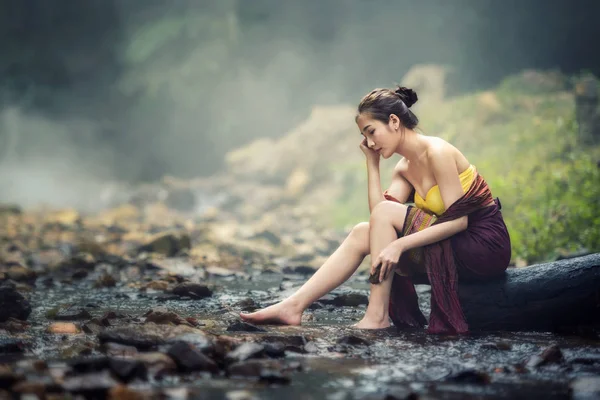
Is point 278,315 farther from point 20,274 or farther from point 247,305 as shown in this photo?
point 20,274

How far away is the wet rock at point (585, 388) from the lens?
1.74 metres

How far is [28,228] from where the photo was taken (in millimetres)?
10375

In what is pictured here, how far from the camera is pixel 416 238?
2854 millimetres

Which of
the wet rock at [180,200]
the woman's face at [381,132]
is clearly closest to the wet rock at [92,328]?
the woman's face at [381,132]

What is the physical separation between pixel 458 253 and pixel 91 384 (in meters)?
2.01

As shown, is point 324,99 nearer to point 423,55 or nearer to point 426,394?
point 423,55

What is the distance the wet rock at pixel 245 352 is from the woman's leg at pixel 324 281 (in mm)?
831

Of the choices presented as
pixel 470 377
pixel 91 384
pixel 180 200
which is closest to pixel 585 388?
pixel 470 377

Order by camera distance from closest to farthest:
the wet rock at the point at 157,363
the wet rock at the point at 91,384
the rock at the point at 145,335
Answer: the wet rock at the point at 91,384 < the wet rock at the point at 157,363 < the rock at the point at 145,335

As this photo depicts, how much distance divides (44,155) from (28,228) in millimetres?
12977

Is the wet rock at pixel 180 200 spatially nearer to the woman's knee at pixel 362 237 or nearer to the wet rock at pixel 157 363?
the woman's knee at pixel 362 237

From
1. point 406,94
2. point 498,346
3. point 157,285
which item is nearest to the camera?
point 498,346

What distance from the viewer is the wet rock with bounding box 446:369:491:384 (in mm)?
1948

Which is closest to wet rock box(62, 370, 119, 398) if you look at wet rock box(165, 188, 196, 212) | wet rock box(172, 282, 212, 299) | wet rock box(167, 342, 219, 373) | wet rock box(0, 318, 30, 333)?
wet rock box(167, 342, 219, 373)
